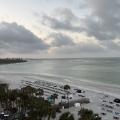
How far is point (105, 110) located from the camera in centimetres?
3959

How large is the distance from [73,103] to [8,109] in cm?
1579

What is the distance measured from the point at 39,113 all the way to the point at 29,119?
1782 mm

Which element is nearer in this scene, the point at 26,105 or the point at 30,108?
the point at 30,108

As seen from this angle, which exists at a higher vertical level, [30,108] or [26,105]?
[26,105]

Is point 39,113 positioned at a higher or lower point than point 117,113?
higher

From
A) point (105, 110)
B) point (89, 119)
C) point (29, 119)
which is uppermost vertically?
point (89, 119)

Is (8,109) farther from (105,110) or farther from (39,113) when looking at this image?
(105,110)

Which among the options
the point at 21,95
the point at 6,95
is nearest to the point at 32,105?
the point at 21,95

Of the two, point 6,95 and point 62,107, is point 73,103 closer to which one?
point 62,107

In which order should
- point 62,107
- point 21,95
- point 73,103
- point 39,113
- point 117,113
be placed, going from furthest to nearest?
point 73,103 → point 62,107 → point 117,113 → point 21,95 → point 39,113

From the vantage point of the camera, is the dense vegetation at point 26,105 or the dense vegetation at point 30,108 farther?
the dense vegetation at point 26,105

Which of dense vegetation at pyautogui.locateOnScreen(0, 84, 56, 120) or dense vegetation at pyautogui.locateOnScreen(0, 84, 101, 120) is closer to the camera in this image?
dense vegetation at pyautogui.locateOnScreen(0, 84, 101, 120)

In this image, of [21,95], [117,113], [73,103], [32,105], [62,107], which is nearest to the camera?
[32,105]

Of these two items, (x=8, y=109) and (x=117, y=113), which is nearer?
(x=8, y=109)
